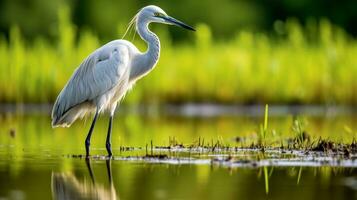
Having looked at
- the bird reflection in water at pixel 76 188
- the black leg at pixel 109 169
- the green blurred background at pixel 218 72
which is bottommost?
the bird reflection in water at pixel 76 188

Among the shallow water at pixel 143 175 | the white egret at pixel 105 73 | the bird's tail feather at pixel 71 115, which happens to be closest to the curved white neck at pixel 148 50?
the white egret at pixel 105 73

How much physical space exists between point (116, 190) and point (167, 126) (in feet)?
22.4

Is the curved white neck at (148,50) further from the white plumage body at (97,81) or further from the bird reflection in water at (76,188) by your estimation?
the bird reflection in water at (76,188)

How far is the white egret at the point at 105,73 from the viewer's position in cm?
1114

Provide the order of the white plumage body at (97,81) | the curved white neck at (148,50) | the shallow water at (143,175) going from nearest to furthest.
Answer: the shallow water at (143,175) < the white plumage body at (97,81) < the curved white neck at (148,50)

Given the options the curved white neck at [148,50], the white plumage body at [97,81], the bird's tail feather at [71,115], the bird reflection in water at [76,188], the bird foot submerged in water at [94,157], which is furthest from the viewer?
the curved white neck at [148,50]

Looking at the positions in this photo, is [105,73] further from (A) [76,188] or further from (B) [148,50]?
(A) [76,188]

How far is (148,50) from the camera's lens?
1142 centimetres

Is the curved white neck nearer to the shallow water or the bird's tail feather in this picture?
the bird's tail feather

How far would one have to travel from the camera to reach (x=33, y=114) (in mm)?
17125

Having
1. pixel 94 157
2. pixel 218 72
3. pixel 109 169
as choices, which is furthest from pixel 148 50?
pixel 218 72

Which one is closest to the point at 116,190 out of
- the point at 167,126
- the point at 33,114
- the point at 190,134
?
the point at 190,134

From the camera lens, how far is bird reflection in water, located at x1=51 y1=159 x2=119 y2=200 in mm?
7289

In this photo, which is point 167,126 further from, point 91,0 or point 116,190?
point 91,0
